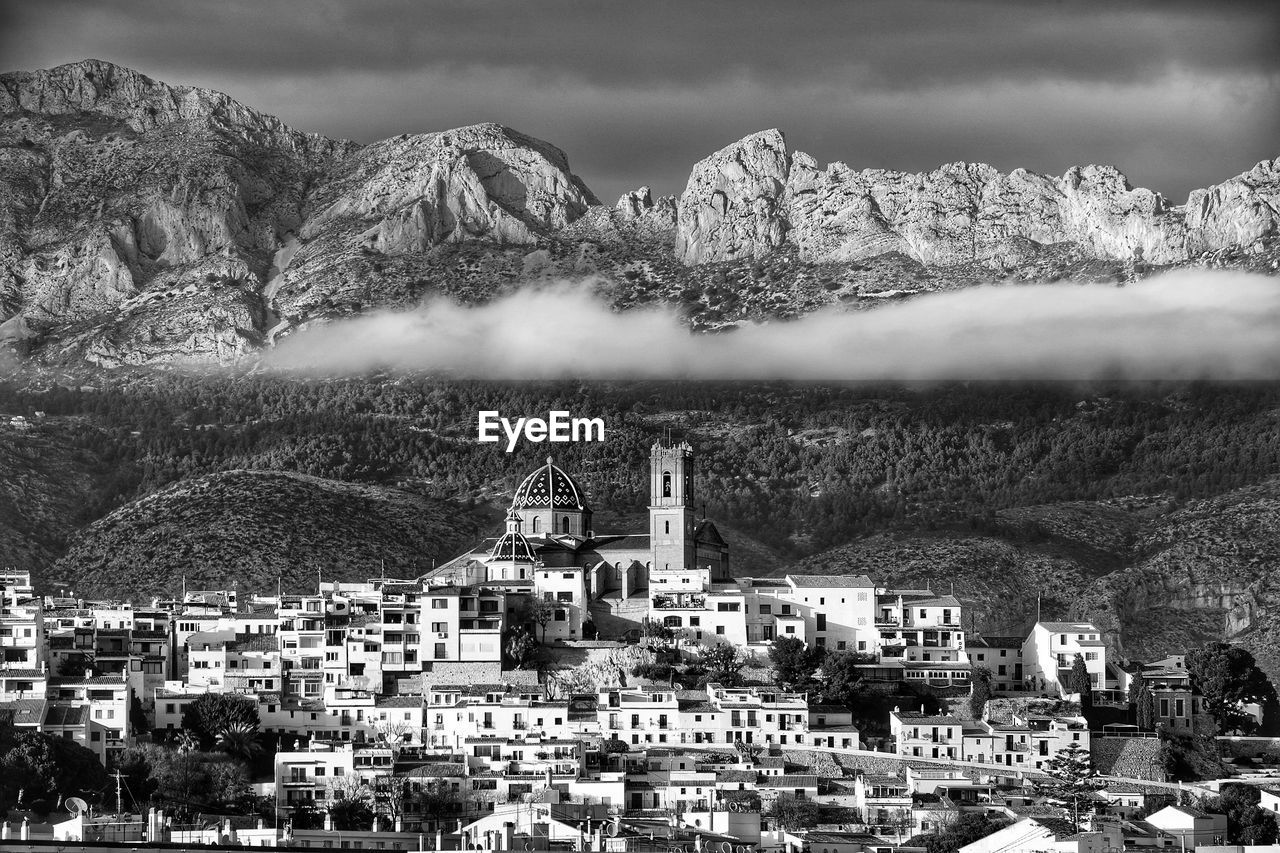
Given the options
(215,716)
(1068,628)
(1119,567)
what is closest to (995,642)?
(1068,628)

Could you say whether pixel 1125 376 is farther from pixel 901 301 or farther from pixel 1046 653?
pixel 1046 653

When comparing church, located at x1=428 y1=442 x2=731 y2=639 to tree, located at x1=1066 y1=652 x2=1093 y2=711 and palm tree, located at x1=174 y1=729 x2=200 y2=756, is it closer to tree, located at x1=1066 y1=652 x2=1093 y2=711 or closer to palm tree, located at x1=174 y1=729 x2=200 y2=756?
tree, located at x1=1066 y1=652 x2=1093 y2=711

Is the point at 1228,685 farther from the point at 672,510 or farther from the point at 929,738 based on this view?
the point at 672,510

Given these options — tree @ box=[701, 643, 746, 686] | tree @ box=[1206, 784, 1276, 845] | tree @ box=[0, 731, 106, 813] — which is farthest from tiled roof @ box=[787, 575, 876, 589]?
tree @ box=[0, 731, 106, 813]

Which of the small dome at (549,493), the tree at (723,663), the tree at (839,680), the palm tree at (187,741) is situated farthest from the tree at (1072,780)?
the small dome at (549,493)

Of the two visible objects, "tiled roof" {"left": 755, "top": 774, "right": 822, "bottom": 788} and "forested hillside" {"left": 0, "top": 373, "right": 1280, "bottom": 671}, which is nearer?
"tiled roof" {"left": 755, "top": 774, "right": 822, "bottom": 788}

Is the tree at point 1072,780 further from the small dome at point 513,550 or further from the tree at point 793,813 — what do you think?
the small dome at point 513,550
